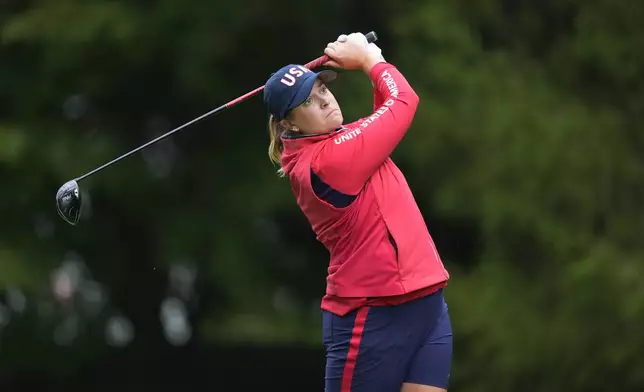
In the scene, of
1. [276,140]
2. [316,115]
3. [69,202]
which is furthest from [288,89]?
[69,202]

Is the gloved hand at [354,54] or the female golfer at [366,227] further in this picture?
the gloved hand at [354,54]

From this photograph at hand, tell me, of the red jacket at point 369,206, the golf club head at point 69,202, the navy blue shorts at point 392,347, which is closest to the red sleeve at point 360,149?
the red jacket at point 369,206

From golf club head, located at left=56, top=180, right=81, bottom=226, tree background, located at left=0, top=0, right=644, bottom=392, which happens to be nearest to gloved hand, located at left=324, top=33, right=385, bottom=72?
golf club head, located at left=56, top=180, right=81, bottom=226

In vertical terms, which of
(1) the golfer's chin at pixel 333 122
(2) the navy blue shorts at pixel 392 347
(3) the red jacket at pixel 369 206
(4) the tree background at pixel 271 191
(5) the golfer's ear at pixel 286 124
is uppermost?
(5) the golfer's ear at pixel 286 124

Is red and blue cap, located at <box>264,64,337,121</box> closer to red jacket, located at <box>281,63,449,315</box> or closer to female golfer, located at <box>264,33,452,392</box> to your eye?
female golfer, located at <box>264,33,452,392</box>

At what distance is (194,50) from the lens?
23.9ft

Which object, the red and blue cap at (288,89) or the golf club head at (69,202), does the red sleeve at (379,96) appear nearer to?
the red and blue cap at (288,89)

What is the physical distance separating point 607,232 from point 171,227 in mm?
2765

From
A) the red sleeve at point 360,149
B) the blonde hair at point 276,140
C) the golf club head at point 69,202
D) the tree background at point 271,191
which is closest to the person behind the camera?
the red sleeve at point 360,149

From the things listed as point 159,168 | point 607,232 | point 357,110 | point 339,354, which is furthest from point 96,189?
point 339,354

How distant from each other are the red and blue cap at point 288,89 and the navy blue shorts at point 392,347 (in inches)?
24.8

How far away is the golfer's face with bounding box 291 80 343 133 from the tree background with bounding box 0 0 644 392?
2.97 m

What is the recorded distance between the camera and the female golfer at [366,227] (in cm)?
344

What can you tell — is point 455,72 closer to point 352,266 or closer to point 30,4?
point 30,4
